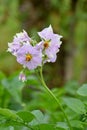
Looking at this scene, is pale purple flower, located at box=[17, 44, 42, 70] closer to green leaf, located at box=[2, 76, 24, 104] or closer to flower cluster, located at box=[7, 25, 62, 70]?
flower cluster, located at box=[7, 25, 62, 70]

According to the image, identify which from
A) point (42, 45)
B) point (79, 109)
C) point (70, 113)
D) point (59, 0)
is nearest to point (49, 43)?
point (42, 45)

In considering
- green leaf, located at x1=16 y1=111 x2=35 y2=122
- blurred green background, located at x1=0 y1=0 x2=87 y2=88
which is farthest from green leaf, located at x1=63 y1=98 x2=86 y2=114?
blurred green background, located at x1=0 y1=0 x2=87 y2=88

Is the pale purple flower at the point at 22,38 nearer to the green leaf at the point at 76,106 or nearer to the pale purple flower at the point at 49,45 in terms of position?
the pale purple flower at the point at 49,45

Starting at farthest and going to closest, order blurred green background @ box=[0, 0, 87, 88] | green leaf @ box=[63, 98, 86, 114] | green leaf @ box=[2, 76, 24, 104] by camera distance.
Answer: blurred green background @ box=[0, 0, 87, 88] → green leaf @ box=[2, 76, 24, 104] → green leaf @ box=[63, 98, 86, 114]

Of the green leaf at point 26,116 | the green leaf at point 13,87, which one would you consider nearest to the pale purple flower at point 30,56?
the green leaf at point 26,116

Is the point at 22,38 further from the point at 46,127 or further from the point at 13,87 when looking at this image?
the point at 13,87

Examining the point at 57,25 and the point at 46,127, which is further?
the point at 57,25

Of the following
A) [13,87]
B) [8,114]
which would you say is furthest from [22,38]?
[13,87]
